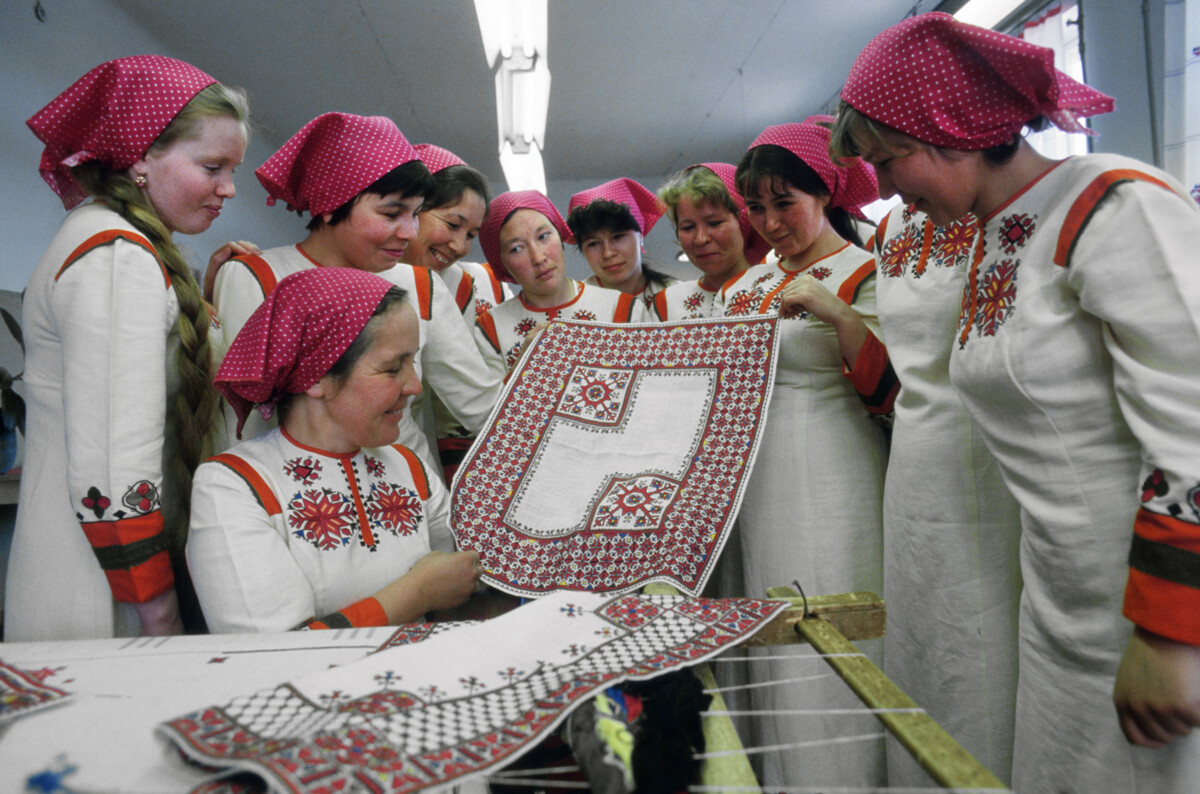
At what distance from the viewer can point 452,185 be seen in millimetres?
→ 2307

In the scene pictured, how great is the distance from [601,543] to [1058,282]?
97 cm

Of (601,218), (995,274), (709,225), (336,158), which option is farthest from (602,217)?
(995,274)

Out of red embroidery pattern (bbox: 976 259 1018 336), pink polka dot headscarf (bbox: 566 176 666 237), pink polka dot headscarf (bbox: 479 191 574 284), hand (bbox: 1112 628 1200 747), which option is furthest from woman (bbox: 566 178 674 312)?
hand (bbox: 1112 628 1200 747)

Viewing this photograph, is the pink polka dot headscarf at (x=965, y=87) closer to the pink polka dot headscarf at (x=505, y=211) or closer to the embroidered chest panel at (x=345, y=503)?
the embroidered chest panel at (x=345, y=503)

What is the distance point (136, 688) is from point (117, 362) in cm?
62

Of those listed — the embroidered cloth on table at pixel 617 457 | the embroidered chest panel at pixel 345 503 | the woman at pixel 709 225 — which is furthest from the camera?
the woman at pixel 709 225

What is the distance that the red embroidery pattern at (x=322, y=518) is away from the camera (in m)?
1.22

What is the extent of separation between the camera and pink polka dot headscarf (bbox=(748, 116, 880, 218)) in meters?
1.83

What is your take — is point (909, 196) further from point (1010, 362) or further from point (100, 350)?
point (100, 350)

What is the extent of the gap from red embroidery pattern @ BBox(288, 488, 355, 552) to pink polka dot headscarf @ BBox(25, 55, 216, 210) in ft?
2.57

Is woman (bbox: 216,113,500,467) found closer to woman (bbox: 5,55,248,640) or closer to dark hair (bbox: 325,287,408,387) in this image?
woman (bbox: 5,55,248,640)

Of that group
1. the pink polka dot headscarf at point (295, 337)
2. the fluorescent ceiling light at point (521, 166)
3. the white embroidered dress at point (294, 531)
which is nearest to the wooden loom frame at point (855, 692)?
the white embroidered dress at point (294, 531)

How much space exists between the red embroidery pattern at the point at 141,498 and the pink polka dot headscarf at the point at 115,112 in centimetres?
67

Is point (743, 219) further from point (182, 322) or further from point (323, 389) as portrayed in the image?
point (182, 322)
